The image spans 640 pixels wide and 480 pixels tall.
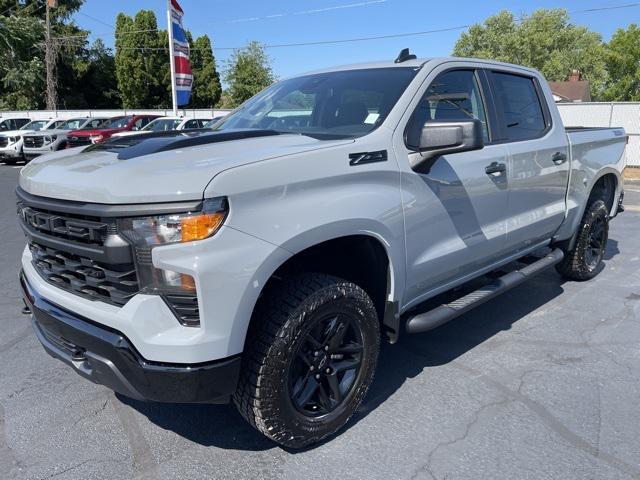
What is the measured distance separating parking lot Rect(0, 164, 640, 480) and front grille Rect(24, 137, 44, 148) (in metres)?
16.9

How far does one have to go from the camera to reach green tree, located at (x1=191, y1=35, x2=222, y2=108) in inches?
1807

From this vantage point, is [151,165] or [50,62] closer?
[151,165]

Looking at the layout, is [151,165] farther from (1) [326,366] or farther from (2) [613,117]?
(2) [613,117]

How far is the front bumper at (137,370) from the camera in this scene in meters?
2.15

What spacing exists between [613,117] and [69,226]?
18.3 meters

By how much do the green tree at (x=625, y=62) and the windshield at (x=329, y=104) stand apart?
167ft

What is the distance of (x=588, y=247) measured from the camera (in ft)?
17.5

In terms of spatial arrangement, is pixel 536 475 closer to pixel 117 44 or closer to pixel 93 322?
pixel 93 322

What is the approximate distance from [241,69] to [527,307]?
40563mm

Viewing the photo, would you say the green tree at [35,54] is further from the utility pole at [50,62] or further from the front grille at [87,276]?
the front grille at [87,276]

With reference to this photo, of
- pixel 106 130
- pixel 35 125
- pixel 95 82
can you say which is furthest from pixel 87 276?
pixel 95 82

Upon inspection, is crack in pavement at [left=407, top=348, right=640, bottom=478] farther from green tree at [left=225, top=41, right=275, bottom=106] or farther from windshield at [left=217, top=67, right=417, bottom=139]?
green tree at [left=225, top=41, right=275, bottom=106]

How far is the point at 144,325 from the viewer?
6.97 feet

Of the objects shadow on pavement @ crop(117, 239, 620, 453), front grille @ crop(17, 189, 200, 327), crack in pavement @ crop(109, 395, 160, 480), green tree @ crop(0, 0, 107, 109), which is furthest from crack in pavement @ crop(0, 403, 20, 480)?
green tree @ crop(0, 0, 107, 109)
